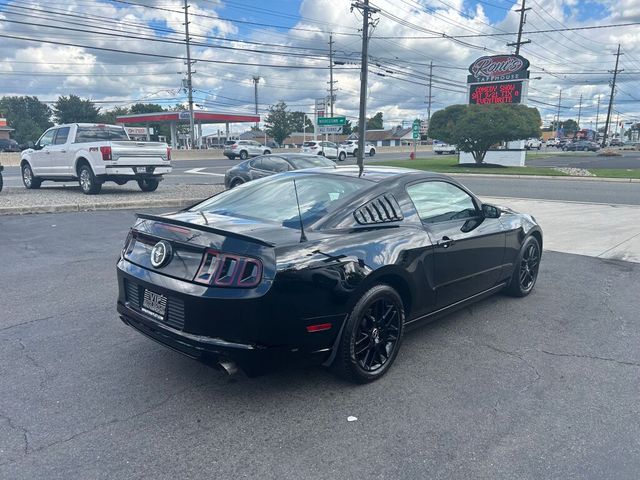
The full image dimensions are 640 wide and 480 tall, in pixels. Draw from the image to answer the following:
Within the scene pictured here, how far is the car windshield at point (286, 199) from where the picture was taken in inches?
145

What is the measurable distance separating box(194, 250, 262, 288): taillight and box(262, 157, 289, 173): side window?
34.4 ft

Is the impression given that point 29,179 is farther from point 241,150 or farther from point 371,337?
point 241,150

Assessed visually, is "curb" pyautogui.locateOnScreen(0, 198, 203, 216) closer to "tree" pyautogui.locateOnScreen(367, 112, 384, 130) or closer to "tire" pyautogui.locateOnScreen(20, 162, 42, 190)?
"tire" pyautogui.locateOnScreen(20, 162, 42, 190)

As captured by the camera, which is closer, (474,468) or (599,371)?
(474,468)

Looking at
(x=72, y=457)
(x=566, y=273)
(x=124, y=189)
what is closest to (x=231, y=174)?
(x=124, y=189)

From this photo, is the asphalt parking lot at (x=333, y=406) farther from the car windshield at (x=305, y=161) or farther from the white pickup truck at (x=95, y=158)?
the car windshield at (x=305, y=161)

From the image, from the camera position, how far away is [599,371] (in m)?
3.80

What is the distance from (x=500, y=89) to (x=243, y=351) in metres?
33.9

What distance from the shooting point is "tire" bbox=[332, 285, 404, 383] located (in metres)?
3.35

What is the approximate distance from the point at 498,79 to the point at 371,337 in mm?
33364

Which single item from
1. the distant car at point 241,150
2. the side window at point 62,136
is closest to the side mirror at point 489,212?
the side window at point 62,136

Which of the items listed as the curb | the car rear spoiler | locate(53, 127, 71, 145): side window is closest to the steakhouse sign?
the curb

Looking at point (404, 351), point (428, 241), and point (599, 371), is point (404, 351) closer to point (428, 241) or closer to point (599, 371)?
point (428, 241)

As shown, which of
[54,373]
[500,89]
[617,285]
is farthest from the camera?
[500,89]
